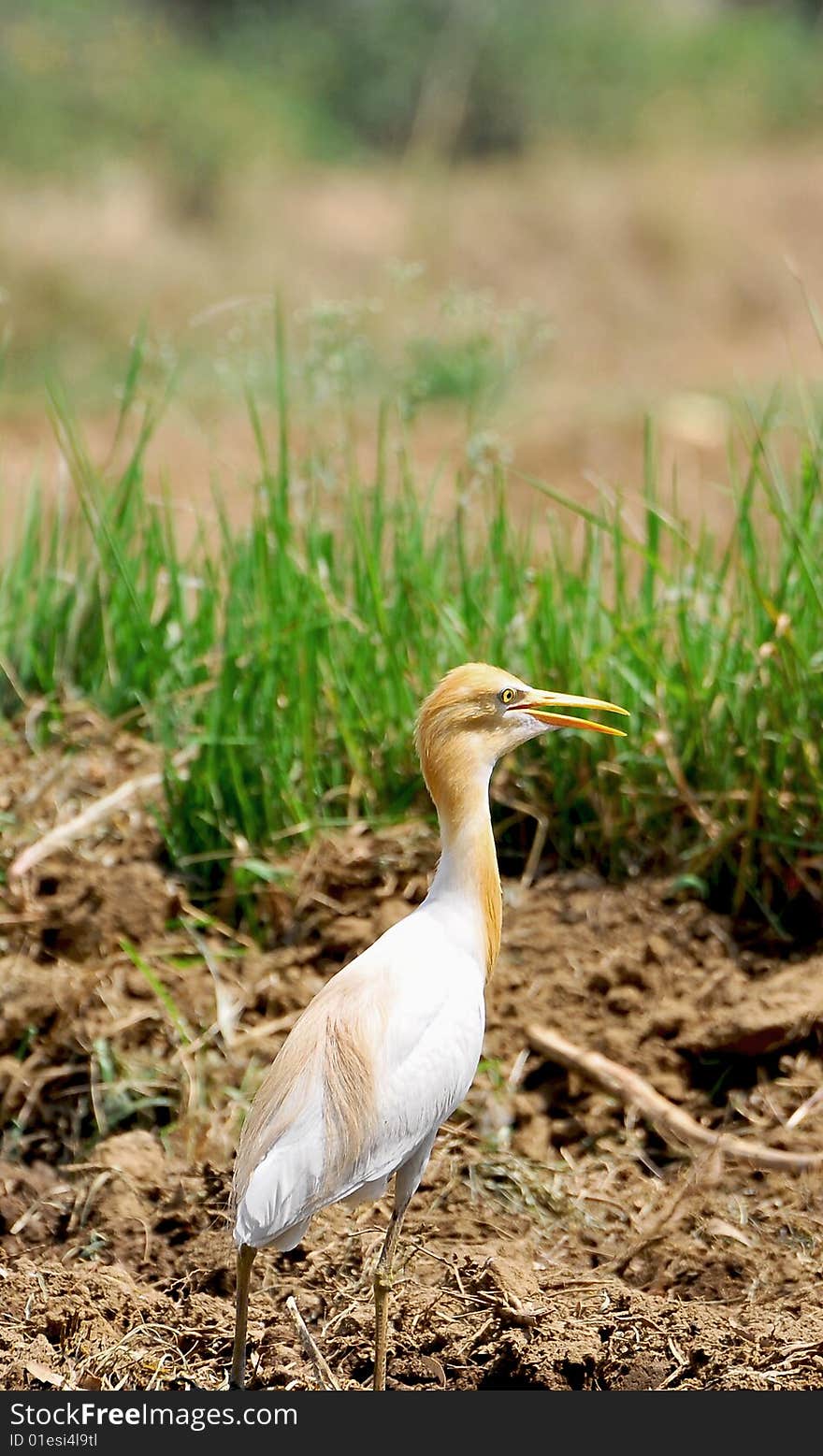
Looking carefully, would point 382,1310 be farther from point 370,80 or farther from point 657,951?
point 370,80

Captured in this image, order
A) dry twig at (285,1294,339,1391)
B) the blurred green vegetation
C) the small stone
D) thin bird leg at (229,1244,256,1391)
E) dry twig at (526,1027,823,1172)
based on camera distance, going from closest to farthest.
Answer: thin bird leg at (229,1244,256,1391) → dry twig at (285,1294,339,1391) → dry twig at (526,1027,823,1172) → the small stone → the blurred green vegetation

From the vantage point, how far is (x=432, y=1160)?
283 centimetres

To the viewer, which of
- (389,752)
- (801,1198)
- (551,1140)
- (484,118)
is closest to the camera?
(801,1198)

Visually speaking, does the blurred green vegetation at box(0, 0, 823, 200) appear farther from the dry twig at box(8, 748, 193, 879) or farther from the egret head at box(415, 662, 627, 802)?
the egret head at box(415, 662, 627, 802)

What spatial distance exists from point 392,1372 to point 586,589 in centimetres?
179

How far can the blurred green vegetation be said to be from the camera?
13.5m

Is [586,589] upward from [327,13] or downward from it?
downward

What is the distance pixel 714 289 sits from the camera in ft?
43.2

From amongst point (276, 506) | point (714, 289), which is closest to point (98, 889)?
point (276, 506)

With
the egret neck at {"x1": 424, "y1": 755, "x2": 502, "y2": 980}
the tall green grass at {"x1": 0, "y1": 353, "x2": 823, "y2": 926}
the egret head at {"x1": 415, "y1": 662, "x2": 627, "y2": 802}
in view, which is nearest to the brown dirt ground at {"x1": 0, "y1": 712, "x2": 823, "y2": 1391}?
the tall green grass at {"x1": 0, "y1": 353, "x2": 823, "y2": 926}

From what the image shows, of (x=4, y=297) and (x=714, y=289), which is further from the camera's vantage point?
(x=714, y=289)

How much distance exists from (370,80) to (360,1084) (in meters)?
14.7

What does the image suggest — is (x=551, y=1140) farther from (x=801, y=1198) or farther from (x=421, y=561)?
(x=421, y=561)

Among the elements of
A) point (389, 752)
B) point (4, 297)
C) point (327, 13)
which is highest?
point (327, 13)
